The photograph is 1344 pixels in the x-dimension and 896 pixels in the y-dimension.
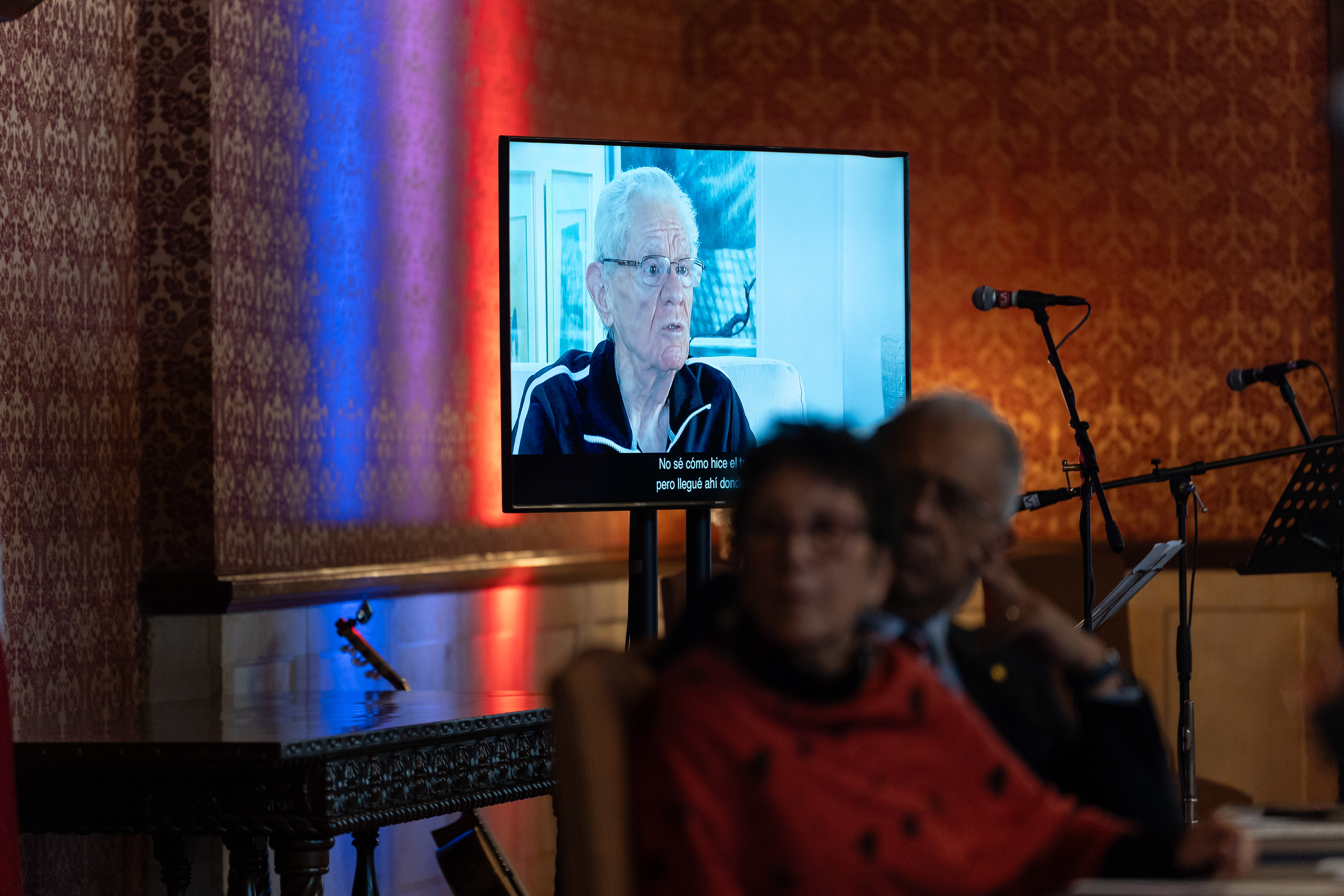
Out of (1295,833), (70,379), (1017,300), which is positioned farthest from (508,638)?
(1295,833)

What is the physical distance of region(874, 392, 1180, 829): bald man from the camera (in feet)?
5.20

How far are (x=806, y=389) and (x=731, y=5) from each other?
199 cm

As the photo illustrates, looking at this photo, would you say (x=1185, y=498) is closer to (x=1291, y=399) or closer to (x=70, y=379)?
(x=1291, y=399)

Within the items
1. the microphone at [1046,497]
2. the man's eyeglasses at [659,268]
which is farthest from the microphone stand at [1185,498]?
the man's eyeglasses at [659,268]

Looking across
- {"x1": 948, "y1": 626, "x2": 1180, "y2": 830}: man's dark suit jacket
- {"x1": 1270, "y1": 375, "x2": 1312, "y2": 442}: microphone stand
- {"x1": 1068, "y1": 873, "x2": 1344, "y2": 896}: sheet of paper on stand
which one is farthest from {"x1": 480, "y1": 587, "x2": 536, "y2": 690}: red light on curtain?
{"x1": 1068, "y1": 873, "x2": 1344, "y2": 896}: sheet of paper on stand

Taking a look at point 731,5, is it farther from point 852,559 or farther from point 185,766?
point 852,559

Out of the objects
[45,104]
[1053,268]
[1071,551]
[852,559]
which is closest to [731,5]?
[1053,268]

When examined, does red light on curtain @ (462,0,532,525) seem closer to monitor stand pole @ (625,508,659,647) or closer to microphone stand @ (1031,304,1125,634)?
monitor stand pole @ (625,508,659,647)

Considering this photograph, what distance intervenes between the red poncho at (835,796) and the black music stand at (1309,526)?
286cm

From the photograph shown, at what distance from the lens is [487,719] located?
2936mm

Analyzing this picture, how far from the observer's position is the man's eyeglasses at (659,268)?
4.12 meters

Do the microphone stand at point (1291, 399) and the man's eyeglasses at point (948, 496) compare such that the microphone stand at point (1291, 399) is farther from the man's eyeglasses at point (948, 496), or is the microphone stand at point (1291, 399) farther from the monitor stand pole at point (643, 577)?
the man's eyeglasses at point (948, 496)

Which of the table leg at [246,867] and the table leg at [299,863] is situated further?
the table leg at [246,867]

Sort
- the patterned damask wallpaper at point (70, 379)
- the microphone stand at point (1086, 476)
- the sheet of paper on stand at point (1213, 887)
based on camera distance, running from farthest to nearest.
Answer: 1. the microphone stand at point (1086, 476)
2. the patterned damask wallpaper at point (70, 379)
3. the sheet of paper on stand at point (1213, 887)
